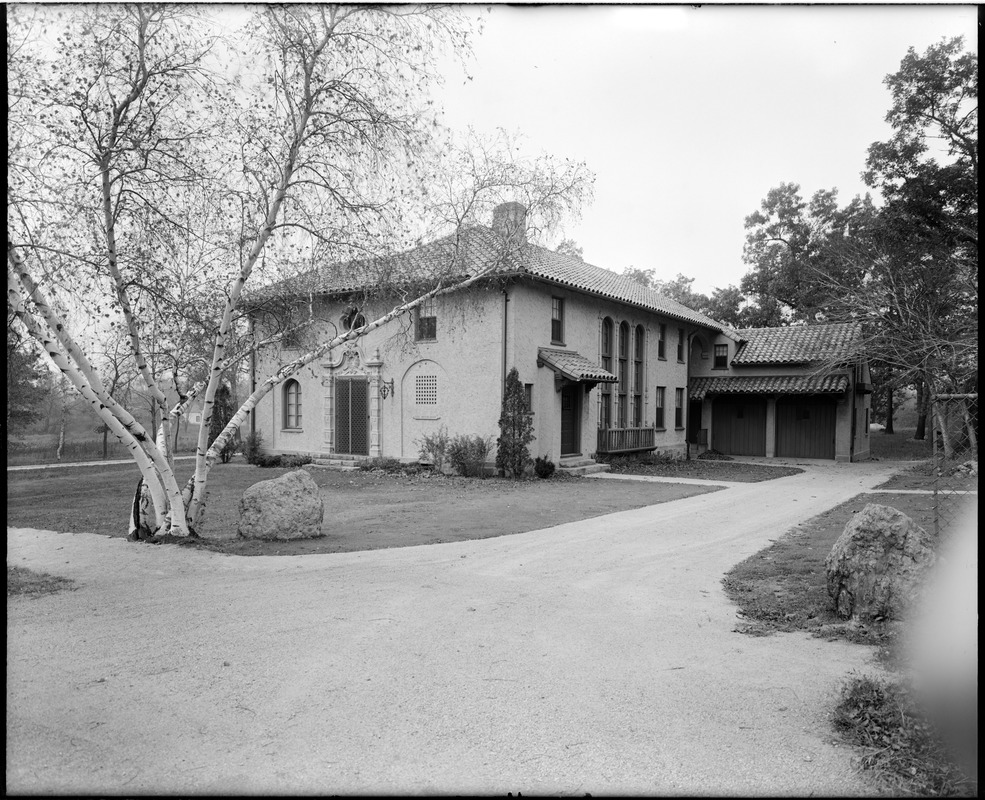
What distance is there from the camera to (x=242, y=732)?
3.64 metres

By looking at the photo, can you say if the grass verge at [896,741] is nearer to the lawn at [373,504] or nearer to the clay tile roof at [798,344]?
the lawn at [373,504]

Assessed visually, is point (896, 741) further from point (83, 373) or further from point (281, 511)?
point (83, 373)

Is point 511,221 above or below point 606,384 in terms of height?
above

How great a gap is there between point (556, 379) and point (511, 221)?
31.2ft

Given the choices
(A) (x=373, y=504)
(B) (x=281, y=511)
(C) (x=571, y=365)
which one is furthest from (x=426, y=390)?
(B) (x=281, y=511)

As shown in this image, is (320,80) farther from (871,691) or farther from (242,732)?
(871,691)

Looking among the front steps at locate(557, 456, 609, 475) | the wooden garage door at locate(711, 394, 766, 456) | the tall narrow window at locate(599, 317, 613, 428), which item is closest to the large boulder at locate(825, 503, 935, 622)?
the front steps at locate(557, 456, 609, 475)

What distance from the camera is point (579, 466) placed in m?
20.8

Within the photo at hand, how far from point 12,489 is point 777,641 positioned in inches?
714

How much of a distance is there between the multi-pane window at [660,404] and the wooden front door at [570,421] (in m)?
6.40

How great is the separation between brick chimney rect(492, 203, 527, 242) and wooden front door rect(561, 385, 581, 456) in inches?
401

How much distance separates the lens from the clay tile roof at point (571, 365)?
64.8 ft

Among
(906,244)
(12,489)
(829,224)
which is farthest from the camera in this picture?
(829,224)

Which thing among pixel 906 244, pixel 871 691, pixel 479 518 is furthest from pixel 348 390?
pixel 871 691
